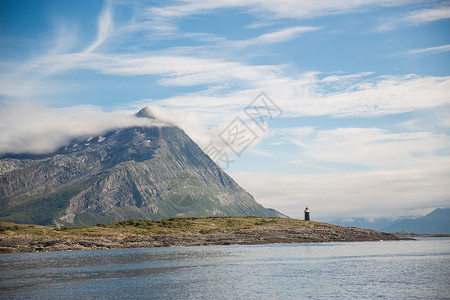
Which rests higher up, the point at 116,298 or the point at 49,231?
the point at 49,231

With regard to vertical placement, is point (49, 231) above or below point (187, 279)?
above

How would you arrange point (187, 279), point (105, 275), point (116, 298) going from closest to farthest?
1. point (116, 298)
2. point (187, 279)
3. point (105, 275)

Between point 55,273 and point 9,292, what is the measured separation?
24449 mm

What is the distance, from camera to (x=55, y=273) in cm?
8494

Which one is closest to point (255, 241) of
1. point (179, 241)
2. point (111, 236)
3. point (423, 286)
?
point (179, 241)

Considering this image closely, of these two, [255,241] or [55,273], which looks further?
[255,241]

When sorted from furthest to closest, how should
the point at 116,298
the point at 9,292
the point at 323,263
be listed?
the point at 323,263, the point at 9,292, the point at 116,298

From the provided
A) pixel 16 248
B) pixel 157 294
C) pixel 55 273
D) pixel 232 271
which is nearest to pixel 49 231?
pixel 16 248

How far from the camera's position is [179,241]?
624ft

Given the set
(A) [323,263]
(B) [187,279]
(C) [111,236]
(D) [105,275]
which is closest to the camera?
(B) [187,279]

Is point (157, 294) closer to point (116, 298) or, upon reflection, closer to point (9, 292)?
point (116, 298)

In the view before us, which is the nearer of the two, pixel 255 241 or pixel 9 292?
pixel 9 292

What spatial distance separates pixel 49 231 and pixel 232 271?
12913 centimetres

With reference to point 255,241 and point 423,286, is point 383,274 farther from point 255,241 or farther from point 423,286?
point 255,241
